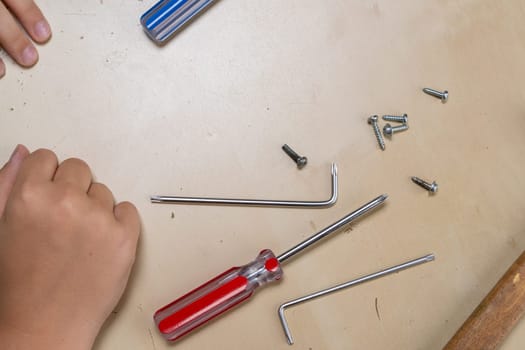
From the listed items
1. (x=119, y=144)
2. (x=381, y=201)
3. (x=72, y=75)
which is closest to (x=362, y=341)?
(x=381, y=201)

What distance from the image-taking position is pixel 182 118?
2.50 ft

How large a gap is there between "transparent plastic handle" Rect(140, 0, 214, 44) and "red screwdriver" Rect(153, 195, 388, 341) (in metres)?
0.34

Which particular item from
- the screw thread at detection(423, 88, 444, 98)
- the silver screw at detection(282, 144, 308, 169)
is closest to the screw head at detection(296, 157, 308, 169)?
the silver screw at detection(282, 144, 308, 169)

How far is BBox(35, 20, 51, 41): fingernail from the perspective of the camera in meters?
0.74

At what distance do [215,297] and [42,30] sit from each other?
44cm

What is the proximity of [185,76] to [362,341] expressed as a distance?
0.45 m

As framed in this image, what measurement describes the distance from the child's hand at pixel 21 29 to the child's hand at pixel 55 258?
0.15 metres

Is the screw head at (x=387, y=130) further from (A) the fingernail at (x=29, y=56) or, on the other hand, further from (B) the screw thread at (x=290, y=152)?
(A) the fingernail at (x=29, y=56)

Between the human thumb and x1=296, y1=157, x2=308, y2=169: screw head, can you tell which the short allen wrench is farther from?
the human thumb

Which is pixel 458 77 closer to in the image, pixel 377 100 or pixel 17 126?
pixel 377 100

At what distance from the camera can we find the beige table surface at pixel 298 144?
0.73 meters

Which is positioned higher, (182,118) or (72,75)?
(72,75)

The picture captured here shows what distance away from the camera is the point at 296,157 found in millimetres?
762

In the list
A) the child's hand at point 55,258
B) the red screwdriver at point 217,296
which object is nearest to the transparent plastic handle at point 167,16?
the child's hand at point 55,258
